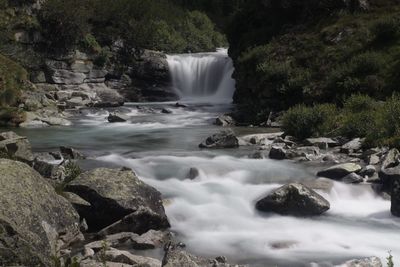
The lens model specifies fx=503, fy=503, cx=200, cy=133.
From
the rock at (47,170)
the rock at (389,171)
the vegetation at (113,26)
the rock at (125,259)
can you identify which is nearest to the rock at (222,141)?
the rock at (389,171)

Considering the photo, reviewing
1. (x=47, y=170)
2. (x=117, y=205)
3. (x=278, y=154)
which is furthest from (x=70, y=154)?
(x=278, y=154)

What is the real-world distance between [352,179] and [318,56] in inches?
660

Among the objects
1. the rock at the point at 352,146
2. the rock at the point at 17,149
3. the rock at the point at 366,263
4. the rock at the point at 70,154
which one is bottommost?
the rock at the point at 70,154

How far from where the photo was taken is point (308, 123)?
21062 millimetres

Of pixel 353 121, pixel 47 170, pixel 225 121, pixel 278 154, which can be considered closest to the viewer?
pixel 47 170

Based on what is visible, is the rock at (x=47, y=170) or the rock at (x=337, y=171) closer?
the rock at (x=47, y=170)

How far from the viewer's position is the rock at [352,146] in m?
17.7

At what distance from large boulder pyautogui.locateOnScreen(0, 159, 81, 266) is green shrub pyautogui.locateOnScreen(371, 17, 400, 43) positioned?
23377mm

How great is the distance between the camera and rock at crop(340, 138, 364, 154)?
17.7 meters

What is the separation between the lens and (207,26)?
2734 inches

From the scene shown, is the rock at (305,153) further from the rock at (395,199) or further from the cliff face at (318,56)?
the cliff face at (318,56)

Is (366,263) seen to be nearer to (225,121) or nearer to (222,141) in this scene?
(222,141)

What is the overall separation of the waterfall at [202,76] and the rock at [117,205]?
30319mm

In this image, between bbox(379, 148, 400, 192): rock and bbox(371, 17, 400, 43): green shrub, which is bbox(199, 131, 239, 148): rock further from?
bbox(371, 17, 400, 43): green shrub
